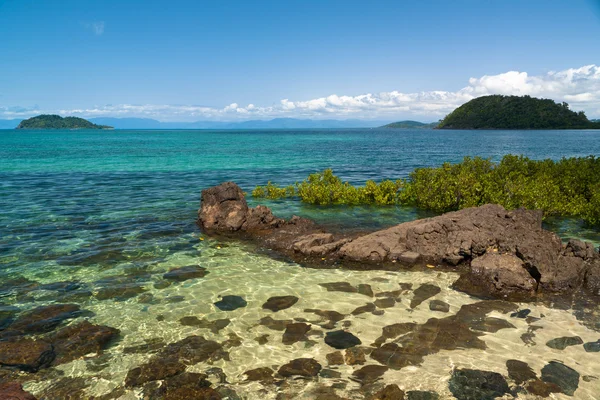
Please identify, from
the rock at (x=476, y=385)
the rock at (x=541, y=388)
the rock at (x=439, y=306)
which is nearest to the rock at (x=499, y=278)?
the rock at (x=439, y=306)

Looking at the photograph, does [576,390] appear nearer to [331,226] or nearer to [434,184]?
[331,226]

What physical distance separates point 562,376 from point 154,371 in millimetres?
9111

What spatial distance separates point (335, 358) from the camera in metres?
9.20

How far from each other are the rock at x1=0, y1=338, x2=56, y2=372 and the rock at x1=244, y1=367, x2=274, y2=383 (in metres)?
4.85

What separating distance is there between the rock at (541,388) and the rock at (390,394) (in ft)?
8.84

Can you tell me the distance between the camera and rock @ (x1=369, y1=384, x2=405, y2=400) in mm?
7741

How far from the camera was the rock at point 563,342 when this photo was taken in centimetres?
947

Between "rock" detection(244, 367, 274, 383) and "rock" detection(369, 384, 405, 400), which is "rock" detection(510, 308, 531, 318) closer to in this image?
"rock" detection(369, 384, 405, 400)

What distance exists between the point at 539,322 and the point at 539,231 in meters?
5.06

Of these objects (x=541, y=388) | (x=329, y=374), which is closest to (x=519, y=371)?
(x=541, y=388)

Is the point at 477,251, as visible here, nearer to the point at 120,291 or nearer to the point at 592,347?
the point at 592,347

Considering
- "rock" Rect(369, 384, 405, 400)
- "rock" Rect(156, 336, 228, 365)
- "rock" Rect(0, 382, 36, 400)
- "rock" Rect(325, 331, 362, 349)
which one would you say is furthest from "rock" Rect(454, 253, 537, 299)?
"rock" Rect(0, 382, 36, 400)

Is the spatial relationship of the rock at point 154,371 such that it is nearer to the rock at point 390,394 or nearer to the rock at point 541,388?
the rock at point 390,394

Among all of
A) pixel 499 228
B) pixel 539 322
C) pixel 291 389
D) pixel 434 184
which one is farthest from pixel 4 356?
pixel 434 184
